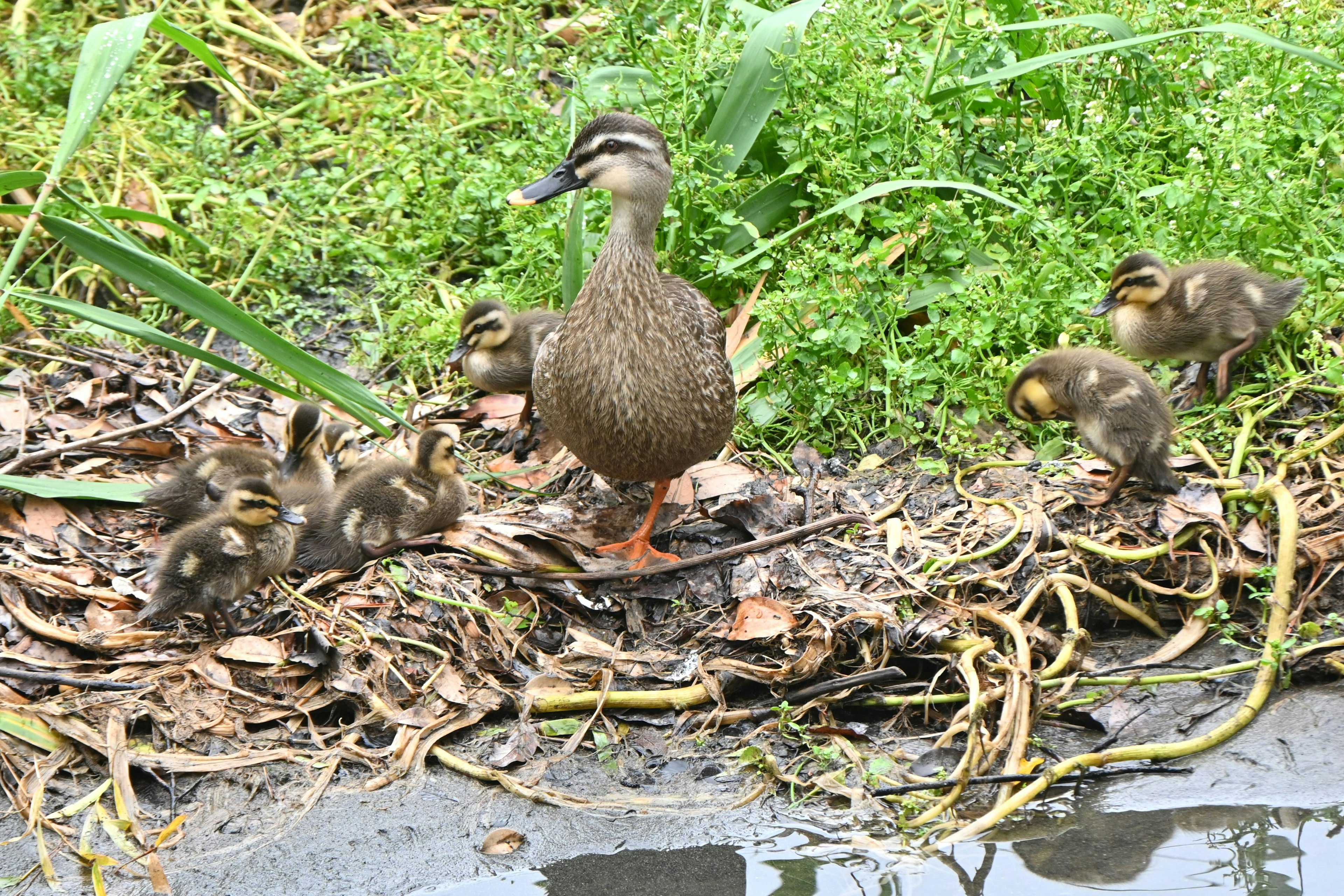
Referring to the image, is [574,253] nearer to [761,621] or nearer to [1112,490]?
[761,621]

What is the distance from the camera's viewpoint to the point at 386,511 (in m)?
4.15

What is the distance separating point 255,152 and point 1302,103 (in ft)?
15.4

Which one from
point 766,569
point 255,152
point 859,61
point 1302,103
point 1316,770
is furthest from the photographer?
point 255,152

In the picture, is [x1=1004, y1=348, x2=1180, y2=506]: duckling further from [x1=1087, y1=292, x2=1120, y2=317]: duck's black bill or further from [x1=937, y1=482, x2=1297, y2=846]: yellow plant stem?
[x1=937, y1=482, x2=1297, y2=846]: yellow plant stem

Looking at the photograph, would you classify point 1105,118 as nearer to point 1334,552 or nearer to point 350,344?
point 1334,552

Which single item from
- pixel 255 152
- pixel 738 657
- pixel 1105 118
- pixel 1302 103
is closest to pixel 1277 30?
pixel 1302 103

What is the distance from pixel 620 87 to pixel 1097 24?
1.95 metres

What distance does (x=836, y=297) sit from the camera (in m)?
4.63

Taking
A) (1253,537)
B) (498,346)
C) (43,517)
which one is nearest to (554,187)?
(498,346)

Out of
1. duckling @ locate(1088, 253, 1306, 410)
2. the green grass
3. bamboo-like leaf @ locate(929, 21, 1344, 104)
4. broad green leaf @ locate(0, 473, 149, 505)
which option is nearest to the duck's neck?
the green grass

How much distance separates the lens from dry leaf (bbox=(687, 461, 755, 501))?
4699mm

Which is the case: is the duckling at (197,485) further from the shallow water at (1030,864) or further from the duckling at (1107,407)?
the duckling at (1107,407)

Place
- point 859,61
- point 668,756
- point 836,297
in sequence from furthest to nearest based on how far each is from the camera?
point 859,61
point 836,297
point 668,756

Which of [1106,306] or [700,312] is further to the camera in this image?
[1106,306]
